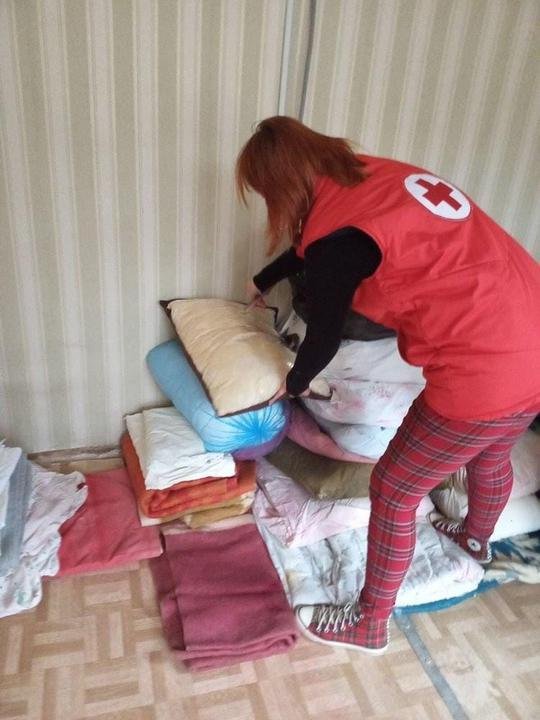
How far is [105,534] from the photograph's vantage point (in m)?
1.68

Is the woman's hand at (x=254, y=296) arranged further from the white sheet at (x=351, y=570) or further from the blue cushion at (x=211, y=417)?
the white sheet at (x=351, y=570)

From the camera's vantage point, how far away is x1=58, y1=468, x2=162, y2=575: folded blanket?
1.60 metres

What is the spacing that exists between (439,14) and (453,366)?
3.82 feet

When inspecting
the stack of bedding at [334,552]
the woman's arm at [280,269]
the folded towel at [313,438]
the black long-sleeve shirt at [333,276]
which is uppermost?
the black long-sleeve shirt at [333,276]

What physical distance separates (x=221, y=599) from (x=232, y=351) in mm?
679

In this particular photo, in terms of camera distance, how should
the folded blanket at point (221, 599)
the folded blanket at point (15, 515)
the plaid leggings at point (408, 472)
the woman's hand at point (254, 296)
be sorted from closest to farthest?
the plaid leggings at point (408, 472)
the folded blanket at point (221, 599)
the folded blanket at point (15, 515)
the woman's hand at point (254, 296)

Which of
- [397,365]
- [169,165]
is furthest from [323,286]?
[169,165]

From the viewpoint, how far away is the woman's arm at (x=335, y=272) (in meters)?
1.12

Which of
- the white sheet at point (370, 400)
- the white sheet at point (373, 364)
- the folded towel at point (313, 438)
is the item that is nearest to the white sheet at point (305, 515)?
the folded towel at point (313, 438)

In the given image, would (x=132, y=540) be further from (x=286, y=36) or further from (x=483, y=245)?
(x=286, y=36)

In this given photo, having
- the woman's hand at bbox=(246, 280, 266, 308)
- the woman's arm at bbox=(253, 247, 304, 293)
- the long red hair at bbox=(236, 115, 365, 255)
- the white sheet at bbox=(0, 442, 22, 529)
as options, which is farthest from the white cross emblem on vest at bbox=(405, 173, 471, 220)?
the white sheet at bbox=(0, 442, 22, 529)

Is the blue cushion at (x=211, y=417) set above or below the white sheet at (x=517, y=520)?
above

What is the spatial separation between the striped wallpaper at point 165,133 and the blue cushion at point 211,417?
173 millimetres

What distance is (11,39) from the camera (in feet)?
4.78
